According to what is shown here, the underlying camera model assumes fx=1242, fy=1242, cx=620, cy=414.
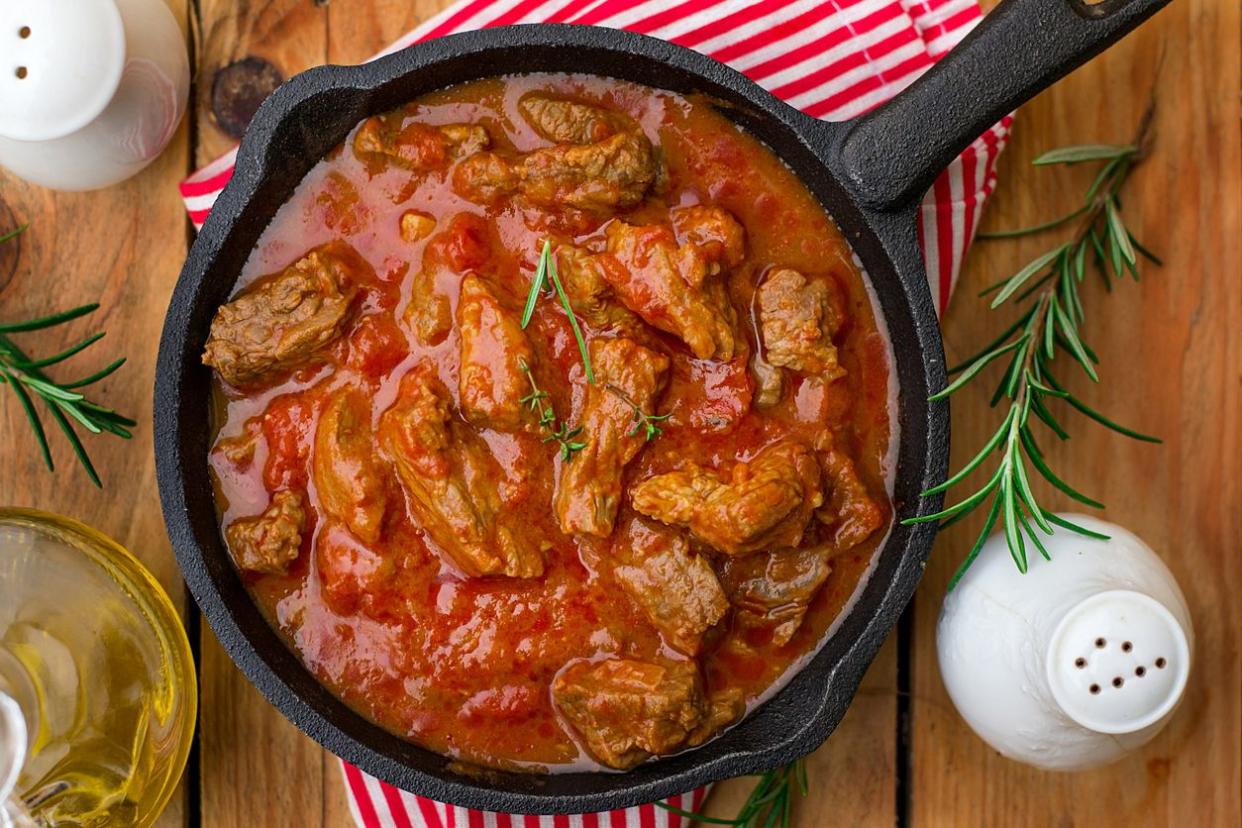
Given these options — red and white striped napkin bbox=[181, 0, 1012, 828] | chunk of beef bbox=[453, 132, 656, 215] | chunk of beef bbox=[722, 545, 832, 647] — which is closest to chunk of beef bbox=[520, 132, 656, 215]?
chunk of beef bbox=[453, 132, 656, 215]

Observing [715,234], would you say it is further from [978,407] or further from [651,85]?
[978,407]

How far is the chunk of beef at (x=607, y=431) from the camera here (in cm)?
247

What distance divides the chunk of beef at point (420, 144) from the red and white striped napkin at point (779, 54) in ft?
1.58

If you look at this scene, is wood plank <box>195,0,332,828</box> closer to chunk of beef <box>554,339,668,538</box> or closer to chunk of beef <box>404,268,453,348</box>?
chunk of beef <box>404,268,453,348</box>

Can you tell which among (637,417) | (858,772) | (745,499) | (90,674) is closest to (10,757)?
(90,674)

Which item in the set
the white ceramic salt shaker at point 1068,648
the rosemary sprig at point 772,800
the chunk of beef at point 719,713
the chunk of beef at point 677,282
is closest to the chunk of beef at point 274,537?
the chunk of beef at point 677,282

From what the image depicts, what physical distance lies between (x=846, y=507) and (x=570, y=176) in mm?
893

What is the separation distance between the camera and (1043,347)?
9.78 ft

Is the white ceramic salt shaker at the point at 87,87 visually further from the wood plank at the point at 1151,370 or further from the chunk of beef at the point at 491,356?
the wood plank at the point at 1151,370

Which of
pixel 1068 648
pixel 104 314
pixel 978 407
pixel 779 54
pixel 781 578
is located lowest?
pixel 1068 648

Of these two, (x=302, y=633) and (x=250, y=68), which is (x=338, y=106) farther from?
(x=302, y=633)

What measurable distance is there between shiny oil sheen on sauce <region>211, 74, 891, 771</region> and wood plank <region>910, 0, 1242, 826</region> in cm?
68

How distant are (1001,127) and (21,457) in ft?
8.29

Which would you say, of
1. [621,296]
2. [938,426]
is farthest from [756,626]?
[621,296]
